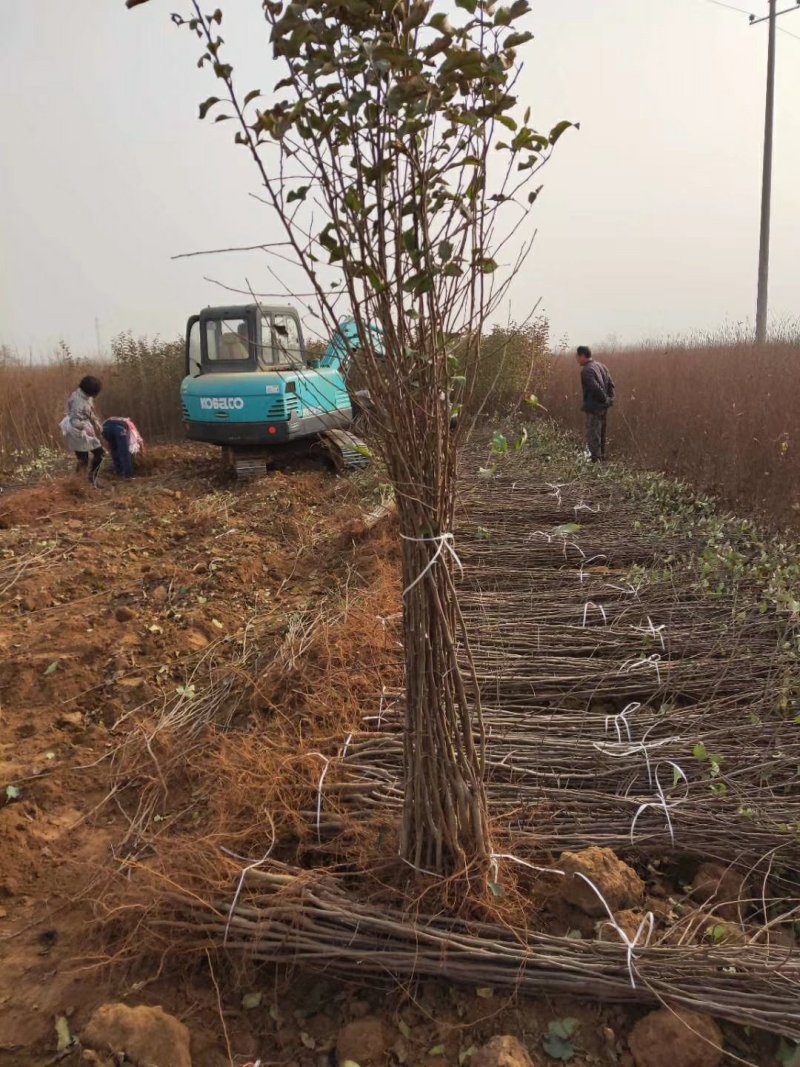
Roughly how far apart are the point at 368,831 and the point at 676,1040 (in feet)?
3.32

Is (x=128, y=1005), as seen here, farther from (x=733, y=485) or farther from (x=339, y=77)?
(x=733, y=485)

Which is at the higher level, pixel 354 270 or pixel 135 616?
pixel 354 270

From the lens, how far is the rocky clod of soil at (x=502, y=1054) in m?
1.58

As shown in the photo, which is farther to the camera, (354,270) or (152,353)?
(152,353)

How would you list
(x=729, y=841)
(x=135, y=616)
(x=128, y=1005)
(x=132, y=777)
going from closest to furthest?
(x=128, y=1005) → (x=729, y=841) → (x=132, y=777) → (x=135, y=616)

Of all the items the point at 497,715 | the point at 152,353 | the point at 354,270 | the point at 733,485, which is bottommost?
the point at 497,715

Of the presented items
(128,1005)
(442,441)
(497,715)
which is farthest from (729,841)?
(128,1005)

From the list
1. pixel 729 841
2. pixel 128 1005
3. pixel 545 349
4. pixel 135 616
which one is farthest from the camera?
pixel 545 349

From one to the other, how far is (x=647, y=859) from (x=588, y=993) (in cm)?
64

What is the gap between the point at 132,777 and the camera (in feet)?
9.66

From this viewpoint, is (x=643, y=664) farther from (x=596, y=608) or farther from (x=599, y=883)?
(x=599, y=883)

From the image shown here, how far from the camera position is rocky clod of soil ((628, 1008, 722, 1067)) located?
63.9 inches

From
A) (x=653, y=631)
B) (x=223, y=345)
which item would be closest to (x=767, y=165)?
(x=223, y=345)

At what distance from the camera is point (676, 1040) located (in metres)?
1.64
